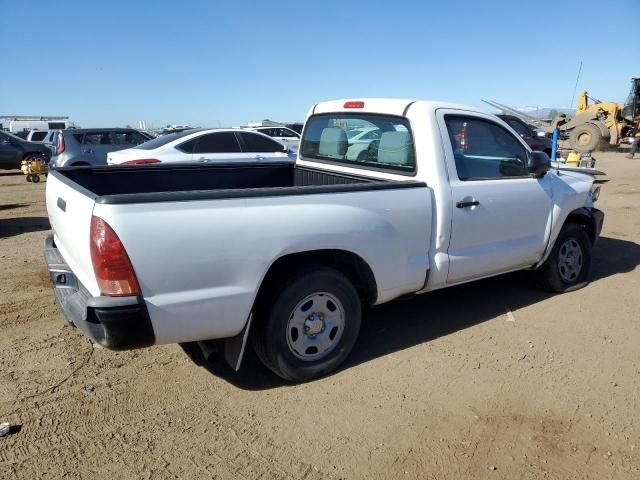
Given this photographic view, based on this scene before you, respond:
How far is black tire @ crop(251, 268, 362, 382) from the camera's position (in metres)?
3.08

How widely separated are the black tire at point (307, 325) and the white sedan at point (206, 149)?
606 centimetres

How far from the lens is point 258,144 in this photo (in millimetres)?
10086

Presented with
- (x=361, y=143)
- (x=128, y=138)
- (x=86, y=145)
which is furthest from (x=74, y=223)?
(x=128, y=138)

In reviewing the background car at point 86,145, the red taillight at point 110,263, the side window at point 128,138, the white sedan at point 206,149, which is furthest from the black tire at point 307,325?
the side window at point 128,138

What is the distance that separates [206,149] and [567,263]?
22.6 feet

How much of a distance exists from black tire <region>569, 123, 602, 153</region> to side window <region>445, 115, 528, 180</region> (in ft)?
72.0

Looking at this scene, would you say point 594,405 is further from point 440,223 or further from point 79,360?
point 79,360

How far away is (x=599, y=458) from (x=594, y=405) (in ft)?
1.81

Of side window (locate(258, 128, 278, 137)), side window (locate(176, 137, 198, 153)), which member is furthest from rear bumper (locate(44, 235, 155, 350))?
side window (locate(258, 128, 278, 137))

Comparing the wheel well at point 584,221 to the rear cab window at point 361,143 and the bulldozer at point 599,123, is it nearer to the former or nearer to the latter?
the rear cab window at point 361,143

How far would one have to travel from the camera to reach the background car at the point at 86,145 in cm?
1239

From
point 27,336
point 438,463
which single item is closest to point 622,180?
point 438,463

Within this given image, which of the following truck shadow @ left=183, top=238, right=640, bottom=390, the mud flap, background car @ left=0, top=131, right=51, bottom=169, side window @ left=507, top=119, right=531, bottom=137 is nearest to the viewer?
the mud flap

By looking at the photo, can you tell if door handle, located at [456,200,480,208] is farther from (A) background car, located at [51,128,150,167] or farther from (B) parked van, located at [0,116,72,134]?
(B) parked van, located at [0,116,72,134]
